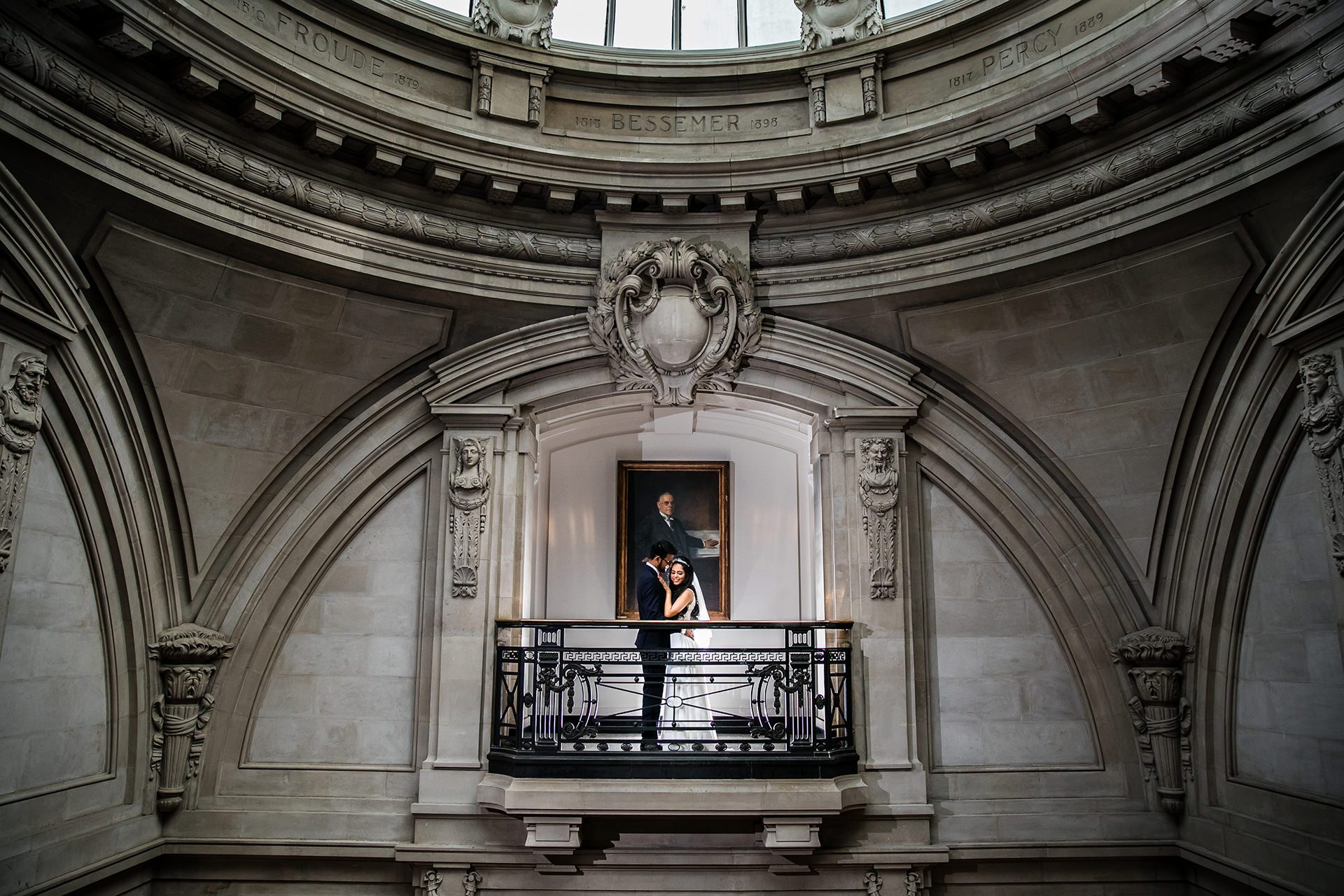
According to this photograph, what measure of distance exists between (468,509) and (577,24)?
508cm

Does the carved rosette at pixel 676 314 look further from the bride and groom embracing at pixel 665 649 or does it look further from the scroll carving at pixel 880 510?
the bride and groom embracing at pixel 665 649

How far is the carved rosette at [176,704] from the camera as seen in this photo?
814 centimetres

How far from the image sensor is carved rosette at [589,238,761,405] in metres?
9.19

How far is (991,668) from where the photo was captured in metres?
8.85

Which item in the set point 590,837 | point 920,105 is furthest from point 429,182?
point 590,837

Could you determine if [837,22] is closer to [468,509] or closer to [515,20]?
[515,20]

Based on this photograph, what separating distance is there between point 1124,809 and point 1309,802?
68.4 inches

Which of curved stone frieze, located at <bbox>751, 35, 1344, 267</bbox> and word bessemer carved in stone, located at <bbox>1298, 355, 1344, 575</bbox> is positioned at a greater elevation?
curved stone frieze, located at <bbox>751, 35, 1344, 267</bbox>

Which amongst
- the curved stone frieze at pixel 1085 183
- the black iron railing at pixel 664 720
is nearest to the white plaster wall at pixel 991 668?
the black iron railing at pixel 664 720

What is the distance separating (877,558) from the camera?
29.1ft

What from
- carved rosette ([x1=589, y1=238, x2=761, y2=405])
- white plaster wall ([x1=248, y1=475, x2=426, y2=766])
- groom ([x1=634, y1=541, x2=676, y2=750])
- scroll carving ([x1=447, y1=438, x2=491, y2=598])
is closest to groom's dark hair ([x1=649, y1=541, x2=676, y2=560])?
groom ([x1=634, y1=541, x2=676, y2=750])

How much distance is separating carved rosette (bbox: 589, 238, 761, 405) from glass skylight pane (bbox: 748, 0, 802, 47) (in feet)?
8.68

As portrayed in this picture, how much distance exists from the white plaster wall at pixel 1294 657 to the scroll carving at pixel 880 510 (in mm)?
2702

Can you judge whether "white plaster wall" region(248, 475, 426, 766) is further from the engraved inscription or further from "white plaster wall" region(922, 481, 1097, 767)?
"white plaster wall" region(922, 481, 1097, 767)
